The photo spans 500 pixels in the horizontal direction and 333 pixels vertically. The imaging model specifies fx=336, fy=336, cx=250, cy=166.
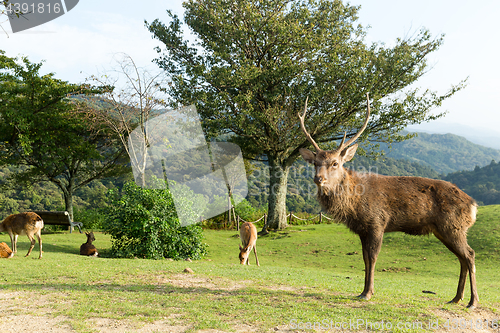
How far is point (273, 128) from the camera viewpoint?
17.1 metres

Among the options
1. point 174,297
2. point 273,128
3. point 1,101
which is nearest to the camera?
point 174,297

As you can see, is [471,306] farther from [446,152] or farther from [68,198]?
[446,152]

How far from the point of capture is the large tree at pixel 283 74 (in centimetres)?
1662

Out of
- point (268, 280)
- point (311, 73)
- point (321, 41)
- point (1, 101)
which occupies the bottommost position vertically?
point (268, 280)

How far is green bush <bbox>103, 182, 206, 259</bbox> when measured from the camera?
1077 centimetres

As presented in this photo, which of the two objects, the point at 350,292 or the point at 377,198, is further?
the point at 350,292

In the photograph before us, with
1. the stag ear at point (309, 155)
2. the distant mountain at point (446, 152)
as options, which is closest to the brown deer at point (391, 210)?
the stag ear at point (309, 155)

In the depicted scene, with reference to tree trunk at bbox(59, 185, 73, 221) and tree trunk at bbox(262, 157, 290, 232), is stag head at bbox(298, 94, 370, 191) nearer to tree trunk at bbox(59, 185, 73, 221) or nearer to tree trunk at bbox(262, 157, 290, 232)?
tree trunk at bbox(262, 157, 290, 232)

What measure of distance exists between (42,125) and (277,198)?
14.0 m

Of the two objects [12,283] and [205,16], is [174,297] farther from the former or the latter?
[205,16]

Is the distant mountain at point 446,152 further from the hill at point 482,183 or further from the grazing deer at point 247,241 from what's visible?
the grazing deer at point 247,241

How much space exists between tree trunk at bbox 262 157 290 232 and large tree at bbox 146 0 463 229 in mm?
56

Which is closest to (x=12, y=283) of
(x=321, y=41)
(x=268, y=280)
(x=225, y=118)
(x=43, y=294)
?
(x=43, y=294)

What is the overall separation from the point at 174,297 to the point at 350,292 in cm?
303
